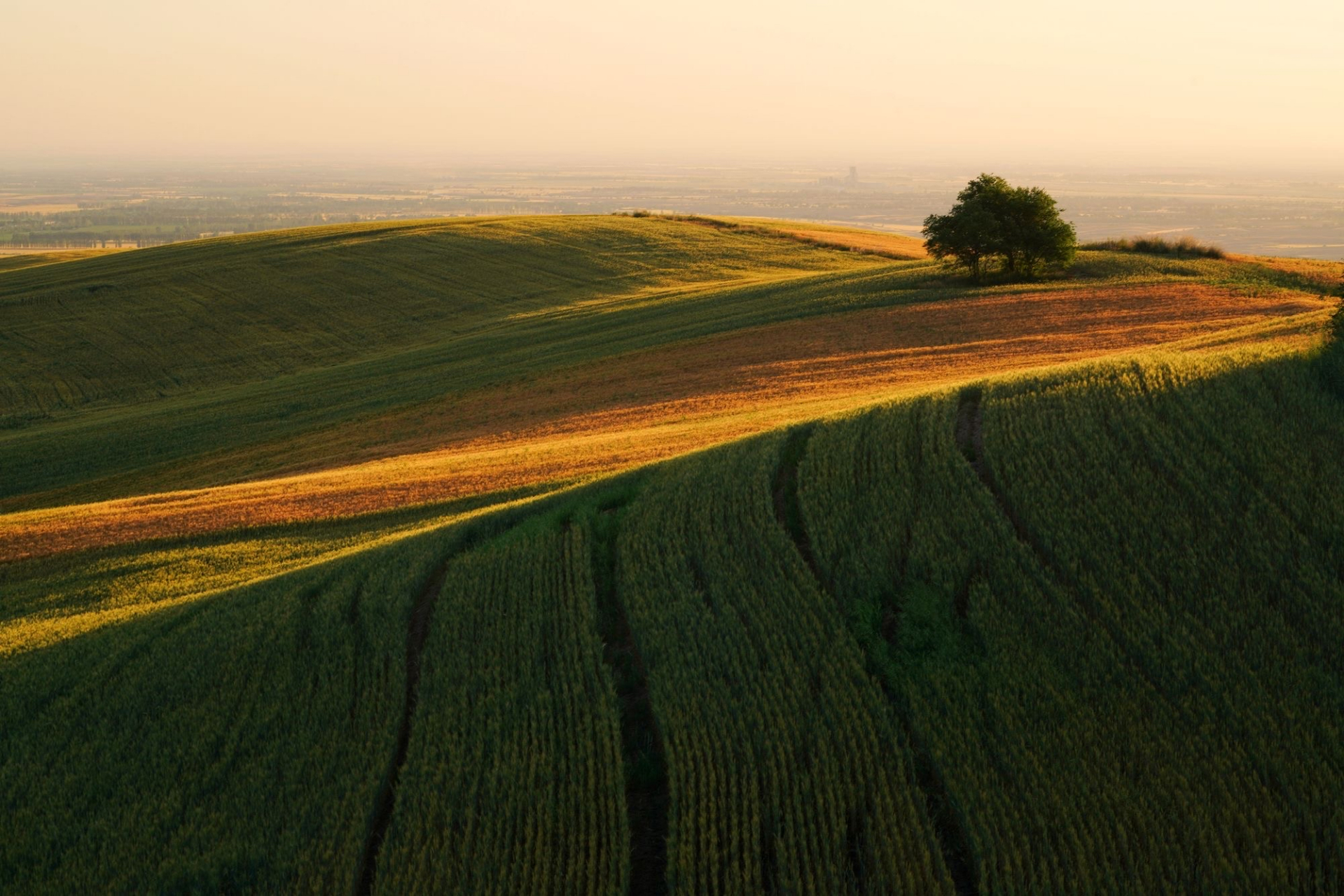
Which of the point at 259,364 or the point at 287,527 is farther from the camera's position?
the point at 259,364

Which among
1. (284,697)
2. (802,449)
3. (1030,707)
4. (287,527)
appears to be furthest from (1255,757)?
(287,527)

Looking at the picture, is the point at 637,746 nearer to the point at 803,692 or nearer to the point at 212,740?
the point at 803,692

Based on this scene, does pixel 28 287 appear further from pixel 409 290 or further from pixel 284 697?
pixel 284 697

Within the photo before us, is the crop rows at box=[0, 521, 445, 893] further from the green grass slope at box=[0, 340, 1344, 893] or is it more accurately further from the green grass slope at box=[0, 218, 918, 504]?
the green grass slope at box=[0, 218, 918, 504]

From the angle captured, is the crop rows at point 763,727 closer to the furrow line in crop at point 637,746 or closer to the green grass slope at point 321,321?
the furrow line in crop at point 637,746

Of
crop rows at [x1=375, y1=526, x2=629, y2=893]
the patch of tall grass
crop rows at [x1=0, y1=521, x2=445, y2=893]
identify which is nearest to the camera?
crop rows at [x1=375, y1=526, x2=629, y2=893]

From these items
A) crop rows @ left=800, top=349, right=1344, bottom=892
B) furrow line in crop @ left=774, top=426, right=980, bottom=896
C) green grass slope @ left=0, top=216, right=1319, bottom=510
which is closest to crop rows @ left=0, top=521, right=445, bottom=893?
furrow line in crop @ left=774, top=426, right=980, bottom=896

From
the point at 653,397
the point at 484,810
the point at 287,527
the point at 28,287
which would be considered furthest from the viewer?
the point at 28,287
